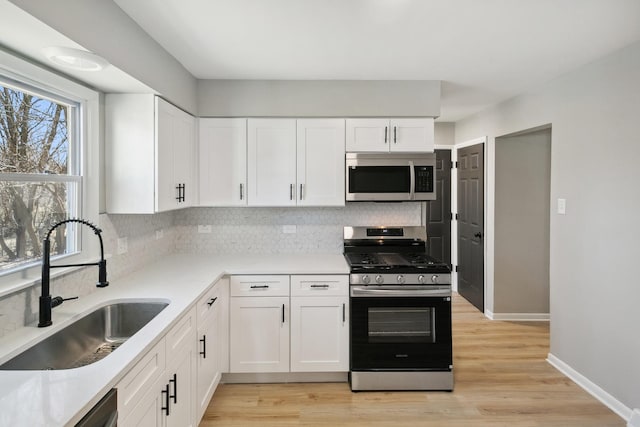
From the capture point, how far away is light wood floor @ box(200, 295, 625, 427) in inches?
94.8

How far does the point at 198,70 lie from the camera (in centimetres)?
293

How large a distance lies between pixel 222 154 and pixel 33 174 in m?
1.50

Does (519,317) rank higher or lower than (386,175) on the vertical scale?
lower

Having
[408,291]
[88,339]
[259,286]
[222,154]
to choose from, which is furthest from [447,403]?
[222,154]

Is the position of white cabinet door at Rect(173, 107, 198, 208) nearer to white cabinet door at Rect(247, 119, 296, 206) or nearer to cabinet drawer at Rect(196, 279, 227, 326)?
white cabinet door at Rect(247, 119, 296, 206)

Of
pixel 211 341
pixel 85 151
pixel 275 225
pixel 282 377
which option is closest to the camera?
pixel 85 151

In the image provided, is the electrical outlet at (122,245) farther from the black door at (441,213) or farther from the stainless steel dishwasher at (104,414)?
the black door at (441,213)

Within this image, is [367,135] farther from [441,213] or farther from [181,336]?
[441,213]

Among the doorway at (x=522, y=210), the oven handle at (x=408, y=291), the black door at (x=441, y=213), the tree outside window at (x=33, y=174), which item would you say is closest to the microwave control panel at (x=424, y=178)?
the oven handle at (x=408, y=291)

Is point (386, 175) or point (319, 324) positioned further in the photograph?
point (386, 175)

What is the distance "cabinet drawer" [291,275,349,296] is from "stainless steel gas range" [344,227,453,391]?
3.2 inches

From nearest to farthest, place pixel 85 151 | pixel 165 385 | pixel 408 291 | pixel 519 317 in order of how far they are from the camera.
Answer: pixel 165 385 → pixel 85 151 → pixel 408 291 → pixel 519 317

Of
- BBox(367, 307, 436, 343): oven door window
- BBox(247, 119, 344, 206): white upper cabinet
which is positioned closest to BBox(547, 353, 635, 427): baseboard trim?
BBox(367, 307, 436, 343): oven door window

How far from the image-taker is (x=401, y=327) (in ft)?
9.09
